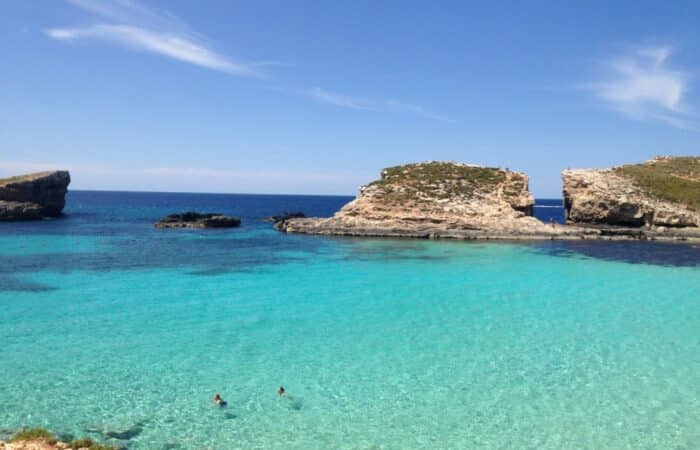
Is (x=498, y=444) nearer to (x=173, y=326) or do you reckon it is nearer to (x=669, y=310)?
(x=173, y=326)

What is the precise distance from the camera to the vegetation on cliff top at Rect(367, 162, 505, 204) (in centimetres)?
6369

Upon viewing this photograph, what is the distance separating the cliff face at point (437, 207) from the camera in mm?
57625

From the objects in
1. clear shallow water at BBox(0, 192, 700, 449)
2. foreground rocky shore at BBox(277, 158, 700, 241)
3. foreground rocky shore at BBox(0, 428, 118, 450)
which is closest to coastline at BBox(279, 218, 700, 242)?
foreground rocky shore at BBox(277, 158, 700, 241)

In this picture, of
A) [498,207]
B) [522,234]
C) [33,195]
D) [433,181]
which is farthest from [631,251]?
[33,195]

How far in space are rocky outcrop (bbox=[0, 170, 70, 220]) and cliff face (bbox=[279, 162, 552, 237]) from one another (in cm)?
4234

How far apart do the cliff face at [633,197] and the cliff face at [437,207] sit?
8.96 metres

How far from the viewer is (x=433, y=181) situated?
221 feet

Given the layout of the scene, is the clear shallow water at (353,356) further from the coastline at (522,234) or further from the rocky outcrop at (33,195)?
the rocky outcrop at (33,195)

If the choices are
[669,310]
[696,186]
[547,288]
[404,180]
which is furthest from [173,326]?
[696,186]

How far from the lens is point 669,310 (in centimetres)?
2317

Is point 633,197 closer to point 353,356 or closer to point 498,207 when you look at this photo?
point 498,207

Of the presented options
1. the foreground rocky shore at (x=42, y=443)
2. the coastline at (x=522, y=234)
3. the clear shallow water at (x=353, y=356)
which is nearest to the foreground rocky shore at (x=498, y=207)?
the coastline at (x=522, y=234)

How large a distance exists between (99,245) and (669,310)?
1776 inches

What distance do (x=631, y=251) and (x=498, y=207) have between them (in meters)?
16.8
